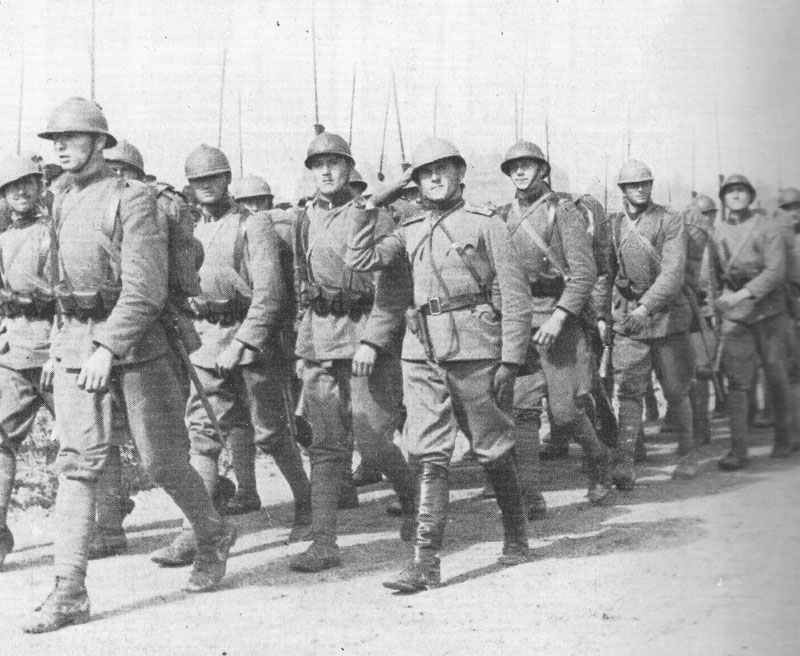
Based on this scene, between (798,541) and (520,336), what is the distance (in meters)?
1.92

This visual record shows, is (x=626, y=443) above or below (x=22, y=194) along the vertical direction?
below

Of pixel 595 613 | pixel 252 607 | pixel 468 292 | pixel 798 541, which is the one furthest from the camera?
pixel 468 292

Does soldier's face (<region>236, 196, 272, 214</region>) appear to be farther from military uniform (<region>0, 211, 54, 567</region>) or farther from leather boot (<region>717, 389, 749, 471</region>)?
leather boot (<region>717, 389, 749, 471</region>)

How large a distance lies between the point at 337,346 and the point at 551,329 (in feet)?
5.36

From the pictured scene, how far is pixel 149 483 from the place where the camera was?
29.2ft

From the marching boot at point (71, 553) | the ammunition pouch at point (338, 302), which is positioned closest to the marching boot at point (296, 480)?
the ammunition pouch at point (338, 302)

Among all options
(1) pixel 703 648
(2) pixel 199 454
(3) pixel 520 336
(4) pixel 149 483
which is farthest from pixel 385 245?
(4) pixel 149 483

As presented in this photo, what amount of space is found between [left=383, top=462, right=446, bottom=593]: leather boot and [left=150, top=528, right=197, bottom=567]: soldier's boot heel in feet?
4.71

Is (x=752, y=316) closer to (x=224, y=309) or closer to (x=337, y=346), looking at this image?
(x=337, y=346)

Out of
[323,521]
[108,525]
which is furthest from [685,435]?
[108,525]

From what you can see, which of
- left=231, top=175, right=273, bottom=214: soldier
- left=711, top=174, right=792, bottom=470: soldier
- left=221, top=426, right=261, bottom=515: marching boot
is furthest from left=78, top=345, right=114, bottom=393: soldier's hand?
left=231, top=175, right=273, bottom=214: soldier

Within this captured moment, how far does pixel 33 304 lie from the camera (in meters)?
6.84

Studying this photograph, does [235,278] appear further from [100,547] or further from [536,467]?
[536,467]

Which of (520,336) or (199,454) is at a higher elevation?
(520,336)
